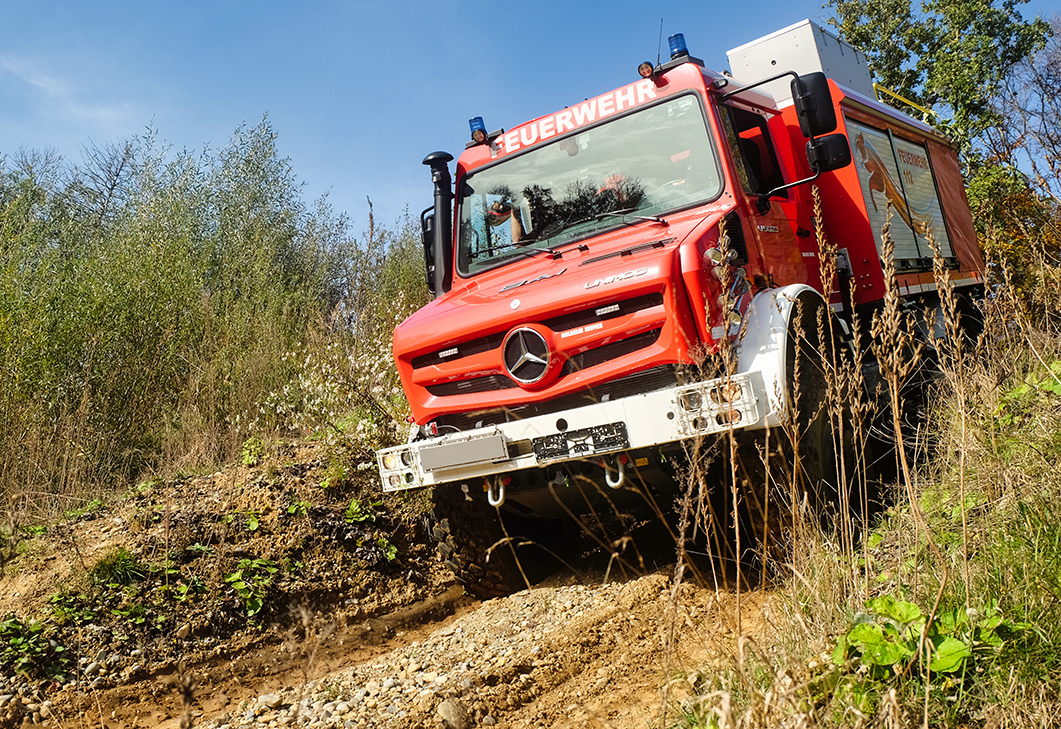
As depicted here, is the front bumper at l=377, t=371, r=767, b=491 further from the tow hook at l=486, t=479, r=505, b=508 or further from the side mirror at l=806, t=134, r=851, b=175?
the side mirror at l=806, t=134, r=851, b=175

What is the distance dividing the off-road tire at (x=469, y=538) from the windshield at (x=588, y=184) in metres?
1.53

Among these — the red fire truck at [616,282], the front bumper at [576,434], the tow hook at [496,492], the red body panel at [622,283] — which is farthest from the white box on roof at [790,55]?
the tow hook at [496,492]

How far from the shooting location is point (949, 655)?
2.24 meters

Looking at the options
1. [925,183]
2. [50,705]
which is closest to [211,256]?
[50,705]

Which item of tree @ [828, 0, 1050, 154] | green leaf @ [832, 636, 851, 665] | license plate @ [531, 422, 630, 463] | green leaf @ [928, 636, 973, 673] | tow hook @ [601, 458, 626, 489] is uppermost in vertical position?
tree @ [828, 0, 1050, 154]

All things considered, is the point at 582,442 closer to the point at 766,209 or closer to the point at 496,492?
the point at 496,492

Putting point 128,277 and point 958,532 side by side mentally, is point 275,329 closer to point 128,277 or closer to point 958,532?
point 128,277

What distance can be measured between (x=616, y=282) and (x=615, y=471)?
3.04 feet

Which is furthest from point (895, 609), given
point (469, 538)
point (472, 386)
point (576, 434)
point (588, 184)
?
point (588, 184)

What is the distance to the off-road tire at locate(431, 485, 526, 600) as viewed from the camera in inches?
187

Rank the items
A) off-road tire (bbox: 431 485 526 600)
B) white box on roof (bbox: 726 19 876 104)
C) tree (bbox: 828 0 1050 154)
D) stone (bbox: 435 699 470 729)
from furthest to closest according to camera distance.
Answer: tree (bbox: 828 0 1050 154) < white box on roof (bbox: 726 19 876 104) < off-road tire (bbox: 431 485 526 600) < stone (bbox: 435 699 470 729)

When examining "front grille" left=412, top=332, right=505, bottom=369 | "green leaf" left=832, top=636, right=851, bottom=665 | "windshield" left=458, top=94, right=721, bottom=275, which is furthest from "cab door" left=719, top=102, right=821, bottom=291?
"green leaf" left=832, top=636, right=851, bottom=665

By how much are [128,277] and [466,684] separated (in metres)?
6.92

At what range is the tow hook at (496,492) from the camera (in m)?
4.32
